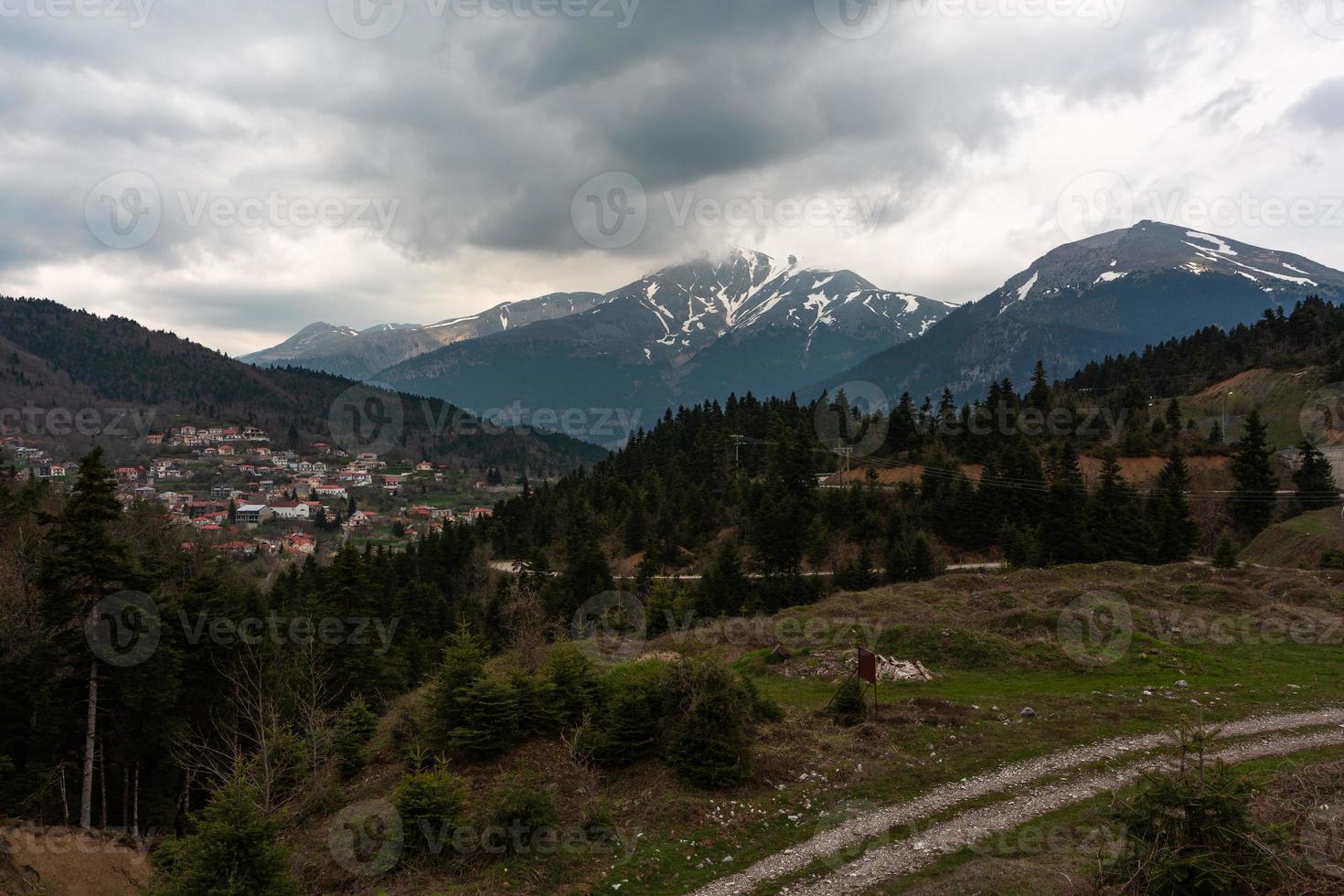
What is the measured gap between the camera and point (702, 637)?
27.5 m

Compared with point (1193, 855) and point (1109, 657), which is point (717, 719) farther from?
point (1109, 657)

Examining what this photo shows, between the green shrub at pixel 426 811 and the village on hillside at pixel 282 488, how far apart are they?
92742 millimetres

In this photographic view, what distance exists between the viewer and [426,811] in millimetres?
11984

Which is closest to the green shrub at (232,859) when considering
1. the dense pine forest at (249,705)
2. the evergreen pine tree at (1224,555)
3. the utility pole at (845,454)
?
the dense pine forest at (249,705)

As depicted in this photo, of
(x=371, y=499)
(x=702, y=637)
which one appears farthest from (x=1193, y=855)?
(x=371, y=499)

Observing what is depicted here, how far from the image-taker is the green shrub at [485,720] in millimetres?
15477

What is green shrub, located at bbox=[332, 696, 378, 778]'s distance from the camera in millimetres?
18359

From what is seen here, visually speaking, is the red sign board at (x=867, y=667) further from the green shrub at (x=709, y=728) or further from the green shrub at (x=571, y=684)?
the green shrub at (x=571, y=684)

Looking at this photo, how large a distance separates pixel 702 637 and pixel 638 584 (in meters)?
22.7

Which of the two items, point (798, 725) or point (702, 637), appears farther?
point (702, 637)

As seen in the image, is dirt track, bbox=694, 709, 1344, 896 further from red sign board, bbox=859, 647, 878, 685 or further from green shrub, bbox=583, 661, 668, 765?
green shrub, bbox=583, 661, 668, 765

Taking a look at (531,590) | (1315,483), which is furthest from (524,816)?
(1315,483)

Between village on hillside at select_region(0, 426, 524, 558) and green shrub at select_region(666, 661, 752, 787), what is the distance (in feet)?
304

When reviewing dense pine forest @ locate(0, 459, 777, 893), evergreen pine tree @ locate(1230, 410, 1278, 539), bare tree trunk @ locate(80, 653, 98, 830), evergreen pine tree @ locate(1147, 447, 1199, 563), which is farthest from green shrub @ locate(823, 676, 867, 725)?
evergreen pine tree @ locate(1230, 410, 1278, 539)
